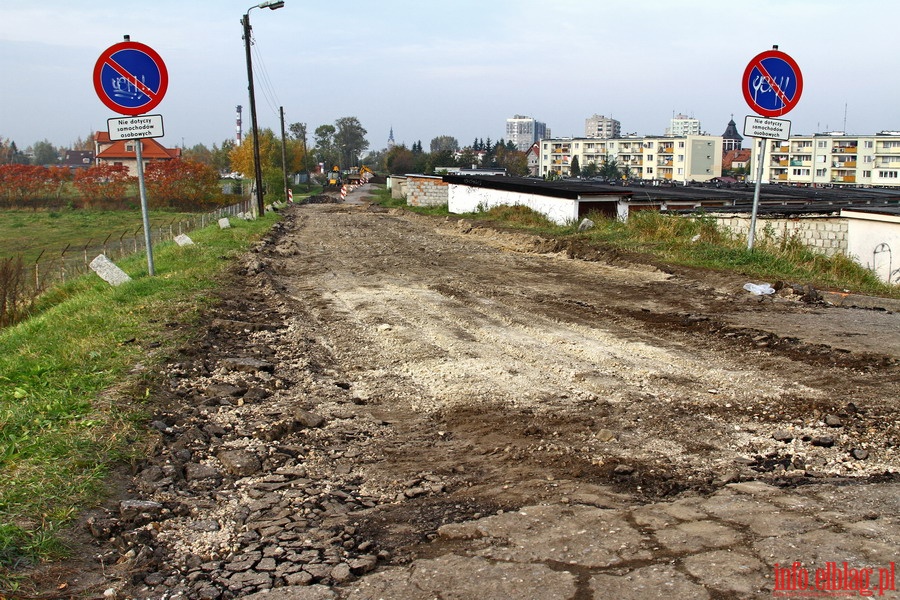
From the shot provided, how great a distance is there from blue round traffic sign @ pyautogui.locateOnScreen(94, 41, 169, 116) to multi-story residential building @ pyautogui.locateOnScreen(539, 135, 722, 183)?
10033 cm

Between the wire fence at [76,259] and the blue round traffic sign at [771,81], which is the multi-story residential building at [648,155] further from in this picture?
the blue round traffic sign at [771,81]

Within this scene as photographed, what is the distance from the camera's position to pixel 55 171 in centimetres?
6394

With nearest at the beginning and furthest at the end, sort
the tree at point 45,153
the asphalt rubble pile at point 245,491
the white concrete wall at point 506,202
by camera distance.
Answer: the asphalt rubble pile at point 245,491 < the white concrete wall at point 506,202 < the tree at point 45,153

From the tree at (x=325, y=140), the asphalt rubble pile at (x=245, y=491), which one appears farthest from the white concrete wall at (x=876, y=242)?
the tree at (x=325, y=140)

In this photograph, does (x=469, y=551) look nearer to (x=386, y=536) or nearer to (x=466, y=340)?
(x=386, y=536)

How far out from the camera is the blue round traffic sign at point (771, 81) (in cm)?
1138

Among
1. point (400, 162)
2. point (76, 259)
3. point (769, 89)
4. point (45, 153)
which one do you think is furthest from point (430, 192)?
point (45, 153)

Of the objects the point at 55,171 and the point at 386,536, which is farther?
the point at 55,171

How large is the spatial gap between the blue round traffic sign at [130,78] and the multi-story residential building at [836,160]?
104246 mm

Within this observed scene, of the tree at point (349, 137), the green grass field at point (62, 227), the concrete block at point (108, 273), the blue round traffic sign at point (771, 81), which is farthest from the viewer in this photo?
the tree at point (349, 137)

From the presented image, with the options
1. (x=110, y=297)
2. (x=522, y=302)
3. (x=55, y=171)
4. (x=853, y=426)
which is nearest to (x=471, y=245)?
(x=522, y=302)

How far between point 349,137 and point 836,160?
89.8 m

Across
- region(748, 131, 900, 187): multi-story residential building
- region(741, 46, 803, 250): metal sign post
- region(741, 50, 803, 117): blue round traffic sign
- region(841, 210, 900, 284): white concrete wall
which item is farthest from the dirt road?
region(748, 131, 900, 187): multi-story residential building

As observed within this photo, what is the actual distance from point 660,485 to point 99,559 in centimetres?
296
